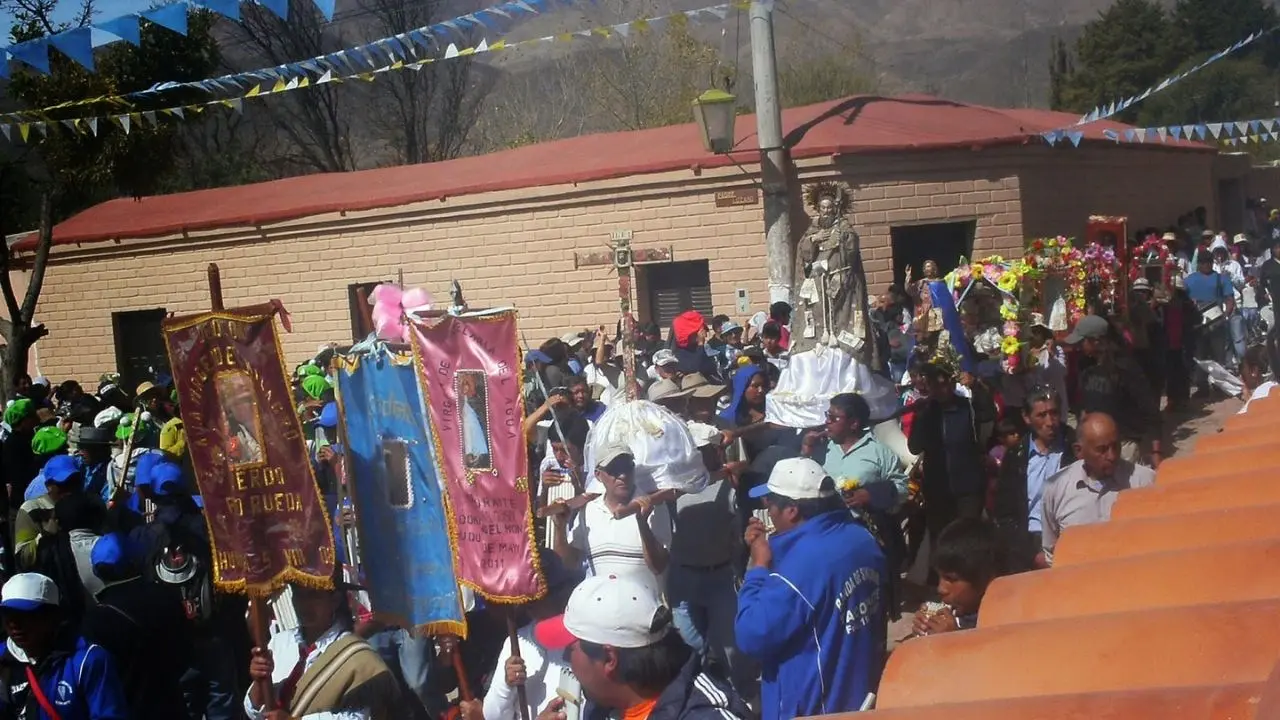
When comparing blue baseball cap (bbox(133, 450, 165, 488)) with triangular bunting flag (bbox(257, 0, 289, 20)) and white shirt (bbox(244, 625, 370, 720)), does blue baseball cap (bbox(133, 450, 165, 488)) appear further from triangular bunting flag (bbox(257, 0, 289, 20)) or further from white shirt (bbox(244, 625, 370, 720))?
triangular bunting flag (bbox(257, 0, 289, 20))

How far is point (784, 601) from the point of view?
4.90m

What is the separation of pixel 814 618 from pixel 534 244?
1413 cm

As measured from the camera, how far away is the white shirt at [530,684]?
5625mm

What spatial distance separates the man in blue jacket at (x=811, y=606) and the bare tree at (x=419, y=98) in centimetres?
3293

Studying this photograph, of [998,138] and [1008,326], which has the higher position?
[998,138]

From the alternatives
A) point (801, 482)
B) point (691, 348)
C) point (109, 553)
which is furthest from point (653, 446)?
point (691, 348)

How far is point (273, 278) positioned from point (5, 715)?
52.9ft

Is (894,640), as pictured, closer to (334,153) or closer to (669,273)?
(669,273)

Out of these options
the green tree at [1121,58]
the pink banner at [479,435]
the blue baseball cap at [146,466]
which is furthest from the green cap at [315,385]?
the green tree at [1121,58]

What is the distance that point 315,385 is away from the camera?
447 inches

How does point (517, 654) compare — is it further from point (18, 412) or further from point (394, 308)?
point (18, 412)

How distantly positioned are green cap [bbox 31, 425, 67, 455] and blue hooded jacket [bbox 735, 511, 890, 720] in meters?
6.81

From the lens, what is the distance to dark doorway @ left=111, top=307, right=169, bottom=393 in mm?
21750

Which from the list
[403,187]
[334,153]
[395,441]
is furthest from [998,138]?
[334,153]
